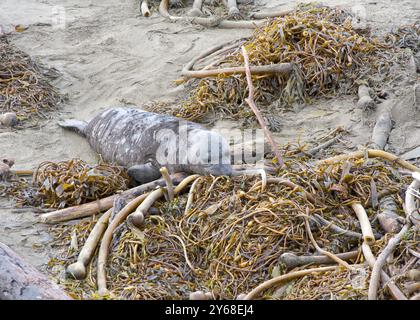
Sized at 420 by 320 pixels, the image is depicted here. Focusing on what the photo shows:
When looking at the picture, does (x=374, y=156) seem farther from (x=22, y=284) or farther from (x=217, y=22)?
(x=217, y=22)

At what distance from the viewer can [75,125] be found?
777cm

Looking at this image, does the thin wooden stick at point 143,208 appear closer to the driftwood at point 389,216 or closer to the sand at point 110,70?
the sand at point 110,70

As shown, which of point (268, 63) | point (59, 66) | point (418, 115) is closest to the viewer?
point (418, 115)

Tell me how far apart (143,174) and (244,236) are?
4.89ft

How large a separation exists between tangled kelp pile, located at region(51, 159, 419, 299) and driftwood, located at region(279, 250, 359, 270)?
0.03 metres

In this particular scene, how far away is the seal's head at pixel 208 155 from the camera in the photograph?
599 centimetres

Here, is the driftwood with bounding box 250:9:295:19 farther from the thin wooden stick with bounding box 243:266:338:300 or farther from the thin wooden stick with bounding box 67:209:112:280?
the thin wooden stick with bounding box 243:266:338:300

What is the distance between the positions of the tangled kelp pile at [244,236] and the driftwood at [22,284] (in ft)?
1.89

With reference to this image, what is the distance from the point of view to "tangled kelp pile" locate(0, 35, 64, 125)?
8.27 metres

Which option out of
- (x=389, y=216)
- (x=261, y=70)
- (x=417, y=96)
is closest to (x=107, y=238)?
(x=389, y=216)

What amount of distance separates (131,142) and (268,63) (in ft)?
5.30
